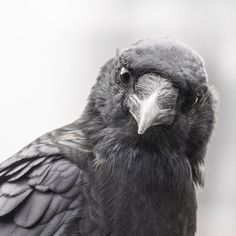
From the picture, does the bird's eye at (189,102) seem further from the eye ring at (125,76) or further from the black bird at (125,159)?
the eye ring at (125,76)

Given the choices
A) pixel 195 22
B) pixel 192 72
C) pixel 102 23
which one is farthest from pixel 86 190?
pixel 102 23

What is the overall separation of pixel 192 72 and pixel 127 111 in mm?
317

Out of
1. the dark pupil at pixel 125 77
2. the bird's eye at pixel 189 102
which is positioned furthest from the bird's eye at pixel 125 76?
the bird's eye at pixel 189 102

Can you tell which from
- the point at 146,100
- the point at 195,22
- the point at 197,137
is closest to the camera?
the point at 146,100

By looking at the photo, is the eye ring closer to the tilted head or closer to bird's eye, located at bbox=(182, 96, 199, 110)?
the tilted head

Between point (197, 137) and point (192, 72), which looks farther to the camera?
point (197, 137)

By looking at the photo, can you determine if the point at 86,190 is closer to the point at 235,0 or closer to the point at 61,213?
the point at 61,213

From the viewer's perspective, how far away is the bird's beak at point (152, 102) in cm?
335

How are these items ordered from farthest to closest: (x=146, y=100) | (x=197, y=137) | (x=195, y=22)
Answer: (x=195, y=22) < (x=197, y=137) < (x=146, y=100)

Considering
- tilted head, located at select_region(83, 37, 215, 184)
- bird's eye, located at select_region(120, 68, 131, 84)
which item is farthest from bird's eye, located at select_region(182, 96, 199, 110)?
bird's eye, located at select_region(120, 68, 131, 84)

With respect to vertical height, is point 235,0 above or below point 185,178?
above

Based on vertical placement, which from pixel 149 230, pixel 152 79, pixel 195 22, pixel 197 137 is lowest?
pixel 149 230

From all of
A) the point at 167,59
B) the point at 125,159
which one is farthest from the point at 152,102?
the point at 125,159

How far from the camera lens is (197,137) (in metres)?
3.69
